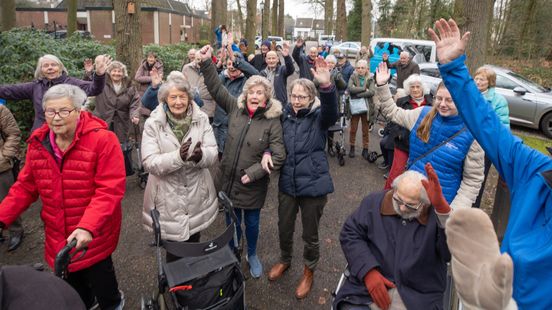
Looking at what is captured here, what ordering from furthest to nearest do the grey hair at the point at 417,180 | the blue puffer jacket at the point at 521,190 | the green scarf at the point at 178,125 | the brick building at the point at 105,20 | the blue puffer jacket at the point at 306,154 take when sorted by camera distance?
1. the brick building at the point at 105,20
2. the blue puffer jacket at the point at 306,154
3. the green scarf at the point at 178,125
4. the grey hair at the point at 417,180
5. the blue puffer jacket at the point at 521,190

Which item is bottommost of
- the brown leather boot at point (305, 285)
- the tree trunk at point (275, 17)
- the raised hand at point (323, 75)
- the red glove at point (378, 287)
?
the brown leather boot at point (305, 285)

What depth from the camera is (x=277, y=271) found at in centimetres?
377

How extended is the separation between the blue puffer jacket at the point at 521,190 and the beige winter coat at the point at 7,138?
4.07 m

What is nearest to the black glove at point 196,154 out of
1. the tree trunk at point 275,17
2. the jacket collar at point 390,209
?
the jacket collar at point 390,209

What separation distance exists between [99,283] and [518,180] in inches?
119

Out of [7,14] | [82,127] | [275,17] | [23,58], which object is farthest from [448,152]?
[275,17]

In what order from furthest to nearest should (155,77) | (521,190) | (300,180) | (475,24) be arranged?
1. (475,24)
2. (155,77)
3. (300,180)
4. (521,190)

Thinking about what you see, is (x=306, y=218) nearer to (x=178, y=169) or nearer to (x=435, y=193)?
(x=178, y=169)

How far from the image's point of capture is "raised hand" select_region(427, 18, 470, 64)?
6.39 ft

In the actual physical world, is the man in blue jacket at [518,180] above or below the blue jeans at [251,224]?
above

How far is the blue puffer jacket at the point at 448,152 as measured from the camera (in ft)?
10.0

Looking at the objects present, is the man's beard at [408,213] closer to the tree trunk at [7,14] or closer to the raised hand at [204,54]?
the raised hand at [204,54]

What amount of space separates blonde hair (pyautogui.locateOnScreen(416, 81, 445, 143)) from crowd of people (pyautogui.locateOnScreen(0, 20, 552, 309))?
14mm

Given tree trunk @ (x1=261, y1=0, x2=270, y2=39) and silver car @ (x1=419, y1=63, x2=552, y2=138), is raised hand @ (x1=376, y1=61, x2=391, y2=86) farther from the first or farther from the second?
tree trunk @ (x1=261, y1=0, x2=270, y2=39)
